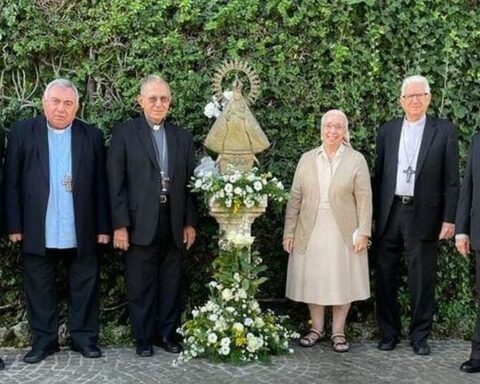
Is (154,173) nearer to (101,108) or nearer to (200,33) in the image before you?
(101,108)

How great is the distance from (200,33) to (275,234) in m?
1.73

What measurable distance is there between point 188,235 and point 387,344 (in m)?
1.67

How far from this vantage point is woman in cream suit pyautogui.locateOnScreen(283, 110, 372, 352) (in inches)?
212

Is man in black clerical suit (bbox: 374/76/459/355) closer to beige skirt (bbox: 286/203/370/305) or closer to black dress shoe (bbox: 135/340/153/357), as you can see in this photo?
beige skirt (bbox: 286/203/370/305)

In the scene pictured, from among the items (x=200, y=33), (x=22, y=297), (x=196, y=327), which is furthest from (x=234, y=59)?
(x=22, y=297)

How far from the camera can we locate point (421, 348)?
213 inches

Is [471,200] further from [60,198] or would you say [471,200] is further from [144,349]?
[60,198]

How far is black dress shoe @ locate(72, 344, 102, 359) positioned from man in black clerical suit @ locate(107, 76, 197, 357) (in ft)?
0.93

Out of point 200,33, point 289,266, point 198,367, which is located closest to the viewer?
point 198,367

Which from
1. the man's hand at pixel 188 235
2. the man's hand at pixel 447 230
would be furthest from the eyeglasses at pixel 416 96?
the man's hand at pixel 188 235

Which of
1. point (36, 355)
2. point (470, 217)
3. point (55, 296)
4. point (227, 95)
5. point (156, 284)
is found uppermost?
point (227, 95)

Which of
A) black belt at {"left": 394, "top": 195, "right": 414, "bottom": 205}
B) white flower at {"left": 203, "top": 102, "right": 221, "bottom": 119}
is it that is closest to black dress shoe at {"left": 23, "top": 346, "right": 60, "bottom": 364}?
white flower at {"left": 203, "top": 102, "right": 221, "bottom": 119}

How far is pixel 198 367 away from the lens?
5086 mm

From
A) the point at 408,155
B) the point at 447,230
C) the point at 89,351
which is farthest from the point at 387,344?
the point at 89,351
